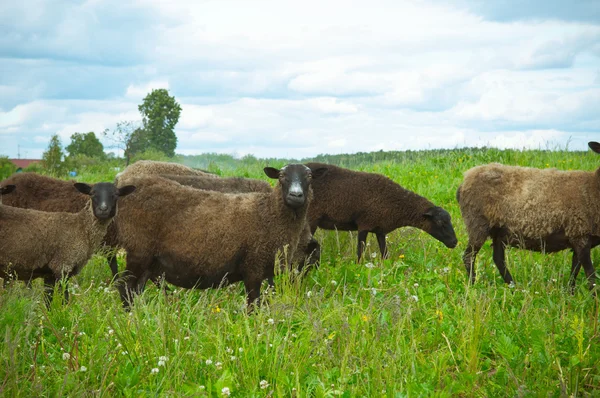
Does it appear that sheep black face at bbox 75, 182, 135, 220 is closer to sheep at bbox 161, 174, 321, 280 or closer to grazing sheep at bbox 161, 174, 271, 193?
sheep at bbox 161, 174, 321, 280

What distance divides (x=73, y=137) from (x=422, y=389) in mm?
71769

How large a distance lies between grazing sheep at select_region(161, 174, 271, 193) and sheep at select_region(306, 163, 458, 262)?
3.90 ft

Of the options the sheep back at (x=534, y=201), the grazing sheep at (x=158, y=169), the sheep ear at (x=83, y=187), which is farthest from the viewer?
the grazing sheep at (x=158, y=169)

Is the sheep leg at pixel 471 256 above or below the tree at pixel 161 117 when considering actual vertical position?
below

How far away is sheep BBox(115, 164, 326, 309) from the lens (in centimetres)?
773

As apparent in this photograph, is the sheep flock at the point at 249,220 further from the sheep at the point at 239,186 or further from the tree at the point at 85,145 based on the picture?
the tree at the point at 85,145

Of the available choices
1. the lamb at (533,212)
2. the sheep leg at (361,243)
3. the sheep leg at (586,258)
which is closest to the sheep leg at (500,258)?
the lamb at (533,212)

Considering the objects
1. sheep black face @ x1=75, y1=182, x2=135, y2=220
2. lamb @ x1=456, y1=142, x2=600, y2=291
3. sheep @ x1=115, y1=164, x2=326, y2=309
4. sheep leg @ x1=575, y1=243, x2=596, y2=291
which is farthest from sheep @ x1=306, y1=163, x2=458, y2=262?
sheep black face @ x1=75, y1=182, x2=135, y2=220

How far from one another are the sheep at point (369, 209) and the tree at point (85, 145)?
6290 centimetres

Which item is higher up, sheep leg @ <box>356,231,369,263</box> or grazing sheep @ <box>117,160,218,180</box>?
grazing sheep @ <box>117,160,218,180</box>

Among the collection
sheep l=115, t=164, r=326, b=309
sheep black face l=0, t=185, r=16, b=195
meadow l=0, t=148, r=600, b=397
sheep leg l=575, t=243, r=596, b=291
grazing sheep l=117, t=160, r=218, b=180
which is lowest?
meadow l=0, t=148, r=600, b=397

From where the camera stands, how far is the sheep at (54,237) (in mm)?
8422

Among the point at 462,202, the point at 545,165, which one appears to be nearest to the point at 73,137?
the point at 545,165

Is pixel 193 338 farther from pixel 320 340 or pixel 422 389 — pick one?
pixel 422 389
